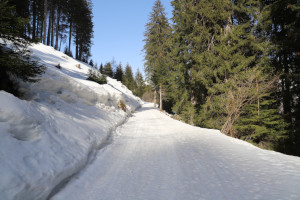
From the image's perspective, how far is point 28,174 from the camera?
2135 millimetres

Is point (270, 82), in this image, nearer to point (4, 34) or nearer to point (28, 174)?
point (28, 174)

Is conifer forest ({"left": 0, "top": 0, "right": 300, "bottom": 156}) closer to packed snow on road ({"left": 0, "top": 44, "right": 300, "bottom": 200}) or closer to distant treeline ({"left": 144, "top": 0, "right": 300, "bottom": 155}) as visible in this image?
distant treeline ({"left": 144, "top": 0, "right": 300, "bottom": 155})

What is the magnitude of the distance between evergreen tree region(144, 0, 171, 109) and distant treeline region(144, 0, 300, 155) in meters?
6.67

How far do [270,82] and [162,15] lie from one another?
18.2 metres

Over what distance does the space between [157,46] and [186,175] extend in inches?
790

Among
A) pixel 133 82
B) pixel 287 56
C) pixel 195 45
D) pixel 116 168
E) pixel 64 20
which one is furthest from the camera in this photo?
pixel 133 82

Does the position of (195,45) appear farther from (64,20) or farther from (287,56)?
(64,20)

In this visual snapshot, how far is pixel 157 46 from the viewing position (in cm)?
2047

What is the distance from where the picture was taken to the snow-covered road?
8.01 feet

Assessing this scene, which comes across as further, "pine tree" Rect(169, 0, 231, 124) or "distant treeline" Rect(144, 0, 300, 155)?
"pine tree" Rect(169, 0, 231, 124)

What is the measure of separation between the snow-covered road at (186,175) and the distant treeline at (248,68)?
613 centimetres

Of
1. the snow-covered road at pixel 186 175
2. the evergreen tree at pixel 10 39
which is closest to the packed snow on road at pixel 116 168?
the snow-covered road at pixel 186 175

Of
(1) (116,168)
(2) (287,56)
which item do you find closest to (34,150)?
(1) (116,168)

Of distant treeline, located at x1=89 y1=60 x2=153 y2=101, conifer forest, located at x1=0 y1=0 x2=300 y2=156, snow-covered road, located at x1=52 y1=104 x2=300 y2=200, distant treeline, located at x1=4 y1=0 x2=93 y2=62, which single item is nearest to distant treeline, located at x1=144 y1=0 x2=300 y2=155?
conifer forest, located at x1=0 y1=0 x2=300 y2=156
